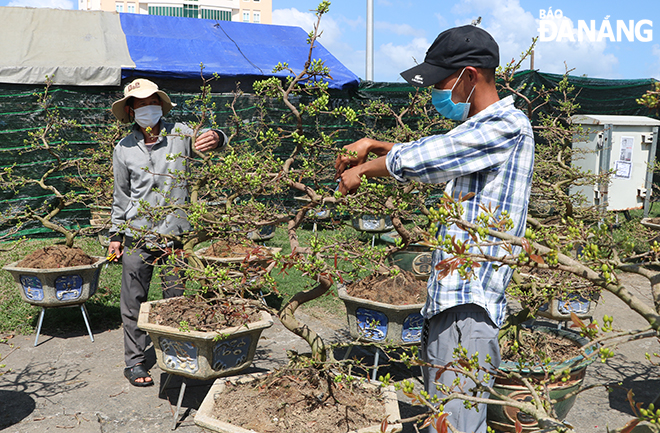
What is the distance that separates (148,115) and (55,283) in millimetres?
1772

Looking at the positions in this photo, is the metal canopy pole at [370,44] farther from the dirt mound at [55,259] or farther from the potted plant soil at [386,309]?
the potted plant soil at [386,309]

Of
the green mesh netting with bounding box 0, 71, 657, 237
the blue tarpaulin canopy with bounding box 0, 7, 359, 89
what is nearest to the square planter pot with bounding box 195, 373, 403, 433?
the green mesh netting with bounding box 0, 71, 657, 237

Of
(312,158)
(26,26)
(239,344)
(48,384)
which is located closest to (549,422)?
(312,158)

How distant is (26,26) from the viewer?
8859 millimetres

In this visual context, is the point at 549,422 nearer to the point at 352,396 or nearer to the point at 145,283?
the point at 352,396

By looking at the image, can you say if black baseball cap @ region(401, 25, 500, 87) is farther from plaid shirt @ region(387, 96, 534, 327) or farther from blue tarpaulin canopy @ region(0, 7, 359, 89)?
blue tarpaulin canopy @ region(0, 7, 359, 89)

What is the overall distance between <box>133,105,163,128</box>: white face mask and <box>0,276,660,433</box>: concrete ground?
5.86 feet

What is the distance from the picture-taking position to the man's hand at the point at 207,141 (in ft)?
11.2

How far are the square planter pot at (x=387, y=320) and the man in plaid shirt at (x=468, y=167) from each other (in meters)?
1.50

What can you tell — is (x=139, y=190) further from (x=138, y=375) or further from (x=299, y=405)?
(x=299, y=405)

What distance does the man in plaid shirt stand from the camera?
180 cm

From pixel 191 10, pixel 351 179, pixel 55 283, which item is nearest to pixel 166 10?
pixel 191 10

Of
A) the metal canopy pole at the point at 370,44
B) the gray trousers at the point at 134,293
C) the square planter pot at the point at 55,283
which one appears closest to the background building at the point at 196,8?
the metal canopy pole at the point at 370,44

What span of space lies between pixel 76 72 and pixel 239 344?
244 inches
